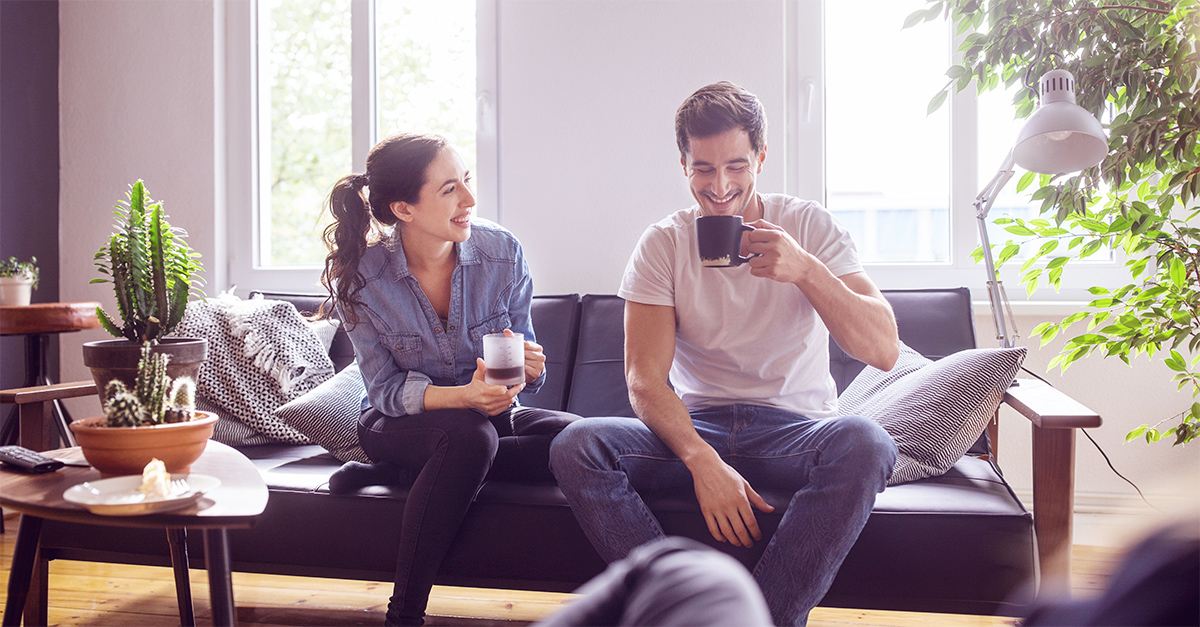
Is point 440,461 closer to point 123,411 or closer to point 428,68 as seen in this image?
point 123,411

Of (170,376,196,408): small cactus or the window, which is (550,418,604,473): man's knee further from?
the window

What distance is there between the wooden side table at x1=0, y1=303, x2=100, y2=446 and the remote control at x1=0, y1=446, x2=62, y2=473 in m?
1.21

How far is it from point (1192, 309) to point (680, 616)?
1.76 metres

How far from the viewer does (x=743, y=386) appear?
1569 mm

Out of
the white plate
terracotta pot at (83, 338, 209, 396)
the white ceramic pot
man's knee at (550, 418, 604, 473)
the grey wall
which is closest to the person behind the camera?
the white plate

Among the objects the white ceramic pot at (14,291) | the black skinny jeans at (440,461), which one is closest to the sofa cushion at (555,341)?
the black skinny jeans at (440,461)

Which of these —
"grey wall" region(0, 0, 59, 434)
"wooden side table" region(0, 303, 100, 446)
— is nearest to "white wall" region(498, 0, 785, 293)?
"wooden side table" region(0, 303, 100, 446)

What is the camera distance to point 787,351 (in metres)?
1.57

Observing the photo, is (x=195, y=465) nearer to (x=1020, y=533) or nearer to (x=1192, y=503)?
(x=1192, y=503)


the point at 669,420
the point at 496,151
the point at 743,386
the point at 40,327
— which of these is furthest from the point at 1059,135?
the point at 40,327

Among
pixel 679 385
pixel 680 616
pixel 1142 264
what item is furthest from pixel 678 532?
pixel 1142 264

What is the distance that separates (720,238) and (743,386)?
393 mm

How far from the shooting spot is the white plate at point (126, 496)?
3.08ft

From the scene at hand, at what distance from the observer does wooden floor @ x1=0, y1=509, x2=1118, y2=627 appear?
5.94 feet
